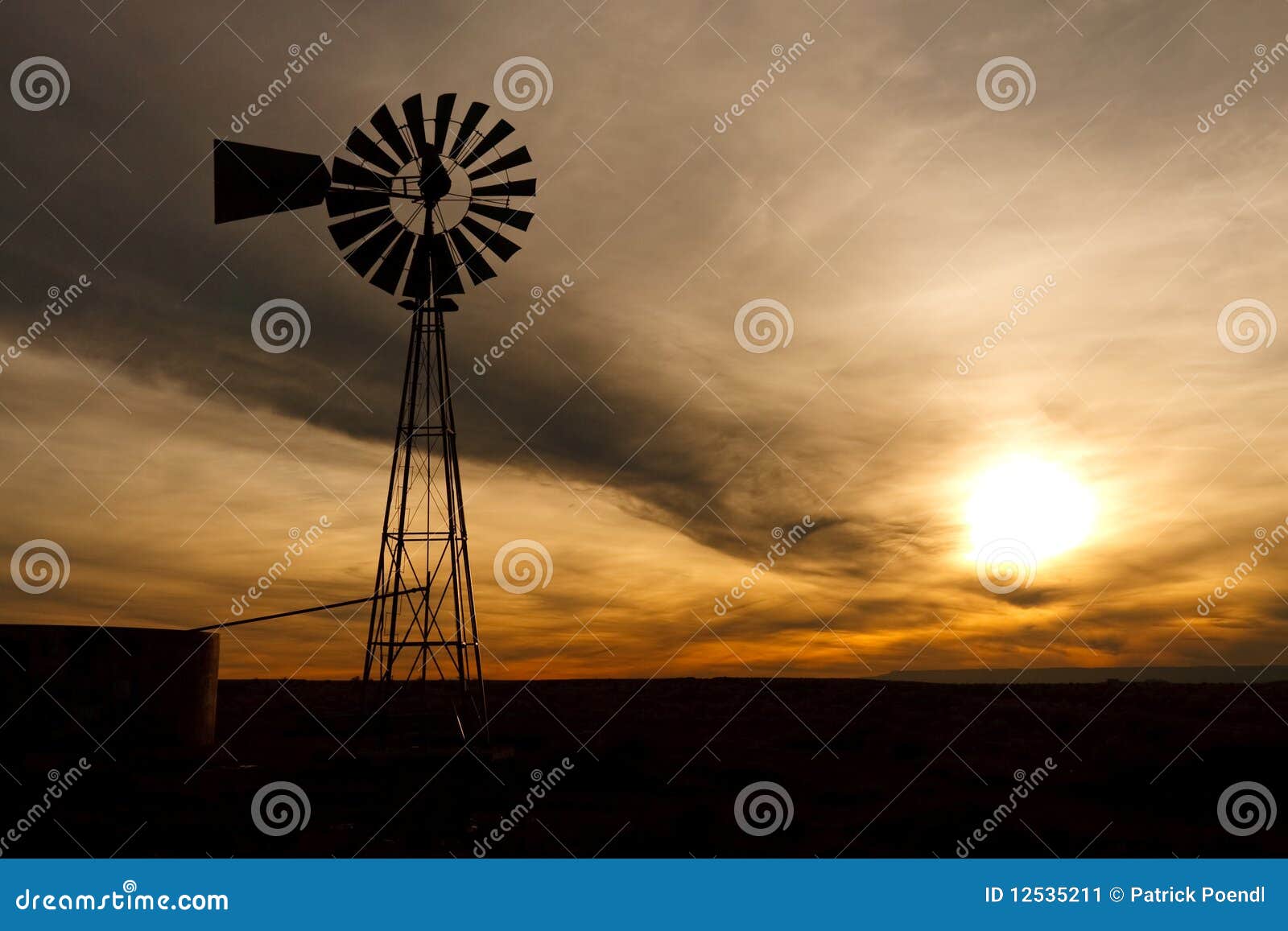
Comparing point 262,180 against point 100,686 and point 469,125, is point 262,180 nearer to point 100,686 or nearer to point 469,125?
point 469,125

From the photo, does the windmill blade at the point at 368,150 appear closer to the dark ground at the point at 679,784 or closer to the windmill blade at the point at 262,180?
the windmill blade at the point at 262,180

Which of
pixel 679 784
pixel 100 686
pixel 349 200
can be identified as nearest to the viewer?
pixel 100 686

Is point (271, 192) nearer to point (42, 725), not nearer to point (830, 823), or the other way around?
point (42, 725)

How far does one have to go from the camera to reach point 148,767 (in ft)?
51.8

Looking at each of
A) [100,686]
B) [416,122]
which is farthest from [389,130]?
[100,686]

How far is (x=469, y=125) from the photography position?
1866 cm

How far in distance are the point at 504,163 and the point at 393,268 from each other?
2.83 metres

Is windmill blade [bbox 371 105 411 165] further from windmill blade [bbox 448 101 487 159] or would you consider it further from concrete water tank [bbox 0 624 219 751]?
concrete water tank [bbox 0 624 219 751]

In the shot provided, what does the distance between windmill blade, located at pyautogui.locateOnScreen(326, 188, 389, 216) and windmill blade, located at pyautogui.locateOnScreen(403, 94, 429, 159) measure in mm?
1083

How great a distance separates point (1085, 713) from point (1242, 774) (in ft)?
31.4

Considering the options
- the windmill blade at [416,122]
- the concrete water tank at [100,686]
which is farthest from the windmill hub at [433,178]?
the concrete water tank at [100,686]

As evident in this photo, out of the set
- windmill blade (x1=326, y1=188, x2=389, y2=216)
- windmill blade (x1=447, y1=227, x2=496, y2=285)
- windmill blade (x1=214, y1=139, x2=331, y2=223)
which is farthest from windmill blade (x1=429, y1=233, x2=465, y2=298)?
windmill blade (x1=214, y1=139, x2=331, y2=223)

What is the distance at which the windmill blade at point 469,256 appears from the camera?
1900 cm

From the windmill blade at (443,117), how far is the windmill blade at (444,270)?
174cm
